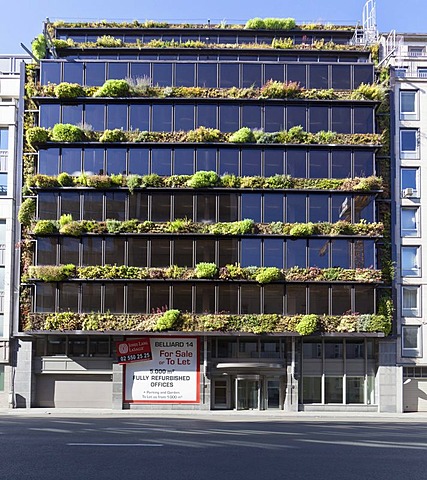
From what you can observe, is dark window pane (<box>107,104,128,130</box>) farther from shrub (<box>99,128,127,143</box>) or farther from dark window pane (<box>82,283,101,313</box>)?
dark window pane (<box>82,283,101,313</box>)

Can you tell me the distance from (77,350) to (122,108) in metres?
14.4

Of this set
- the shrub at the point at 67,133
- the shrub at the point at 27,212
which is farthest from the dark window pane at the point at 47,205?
the shrub at the point at 67,133

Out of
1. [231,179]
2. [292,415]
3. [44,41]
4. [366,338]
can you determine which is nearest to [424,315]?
[366,338]

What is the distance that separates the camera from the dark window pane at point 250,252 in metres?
37.3

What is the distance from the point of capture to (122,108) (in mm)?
38781

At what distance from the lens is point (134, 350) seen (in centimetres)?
3738

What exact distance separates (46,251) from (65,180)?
4.21 metres

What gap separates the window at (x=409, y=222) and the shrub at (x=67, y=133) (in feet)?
64.7

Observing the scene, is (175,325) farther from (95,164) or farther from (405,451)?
(405,451)

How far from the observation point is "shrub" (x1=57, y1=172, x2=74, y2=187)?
123ft

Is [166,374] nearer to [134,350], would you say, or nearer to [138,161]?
[134,350]

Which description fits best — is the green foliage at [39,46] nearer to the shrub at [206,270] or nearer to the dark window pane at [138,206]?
the dark window pane at [138,206]

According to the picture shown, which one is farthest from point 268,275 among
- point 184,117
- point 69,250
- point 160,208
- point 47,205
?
Answer: point 47,205

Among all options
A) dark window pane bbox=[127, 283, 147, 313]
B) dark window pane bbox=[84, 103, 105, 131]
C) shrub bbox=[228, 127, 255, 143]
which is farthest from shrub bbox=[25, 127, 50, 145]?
shrub bbox=[228, 127, 255, 143]
